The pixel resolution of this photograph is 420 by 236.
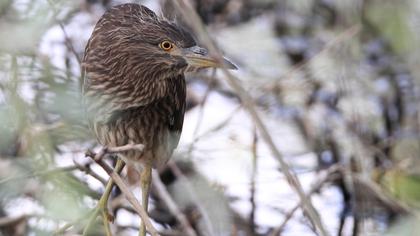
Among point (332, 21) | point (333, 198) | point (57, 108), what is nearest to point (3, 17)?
point (57, 108)

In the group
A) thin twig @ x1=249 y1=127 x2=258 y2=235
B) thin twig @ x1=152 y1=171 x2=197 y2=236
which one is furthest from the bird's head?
thin twig @ x1=152 y1=171 x2=197 y2=236

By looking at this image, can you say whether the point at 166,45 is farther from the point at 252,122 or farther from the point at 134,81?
the point at 252,122

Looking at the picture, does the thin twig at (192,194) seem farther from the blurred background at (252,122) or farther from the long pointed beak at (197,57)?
the long pointed beak at (197,57)

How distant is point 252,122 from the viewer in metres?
4.55

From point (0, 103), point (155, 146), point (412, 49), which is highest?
point (412, 49)

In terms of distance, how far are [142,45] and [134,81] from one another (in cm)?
12

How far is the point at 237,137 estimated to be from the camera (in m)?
4.75

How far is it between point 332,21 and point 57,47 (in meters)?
1.83

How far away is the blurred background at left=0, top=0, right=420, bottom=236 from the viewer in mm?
3340

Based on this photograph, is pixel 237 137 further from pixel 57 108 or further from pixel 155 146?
pixel 57 108

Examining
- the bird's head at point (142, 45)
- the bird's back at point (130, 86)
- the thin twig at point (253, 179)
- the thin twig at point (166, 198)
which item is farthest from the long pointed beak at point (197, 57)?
the thin twig at point (166, 198)

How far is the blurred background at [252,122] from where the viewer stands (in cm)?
334

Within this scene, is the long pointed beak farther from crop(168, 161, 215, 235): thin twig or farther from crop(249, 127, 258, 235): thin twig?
crop(168, 161, 215, 235): thin twig

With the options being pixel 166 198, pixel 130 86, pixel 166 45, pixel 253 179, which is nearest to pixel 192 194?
pixel 166 198
